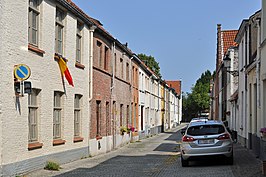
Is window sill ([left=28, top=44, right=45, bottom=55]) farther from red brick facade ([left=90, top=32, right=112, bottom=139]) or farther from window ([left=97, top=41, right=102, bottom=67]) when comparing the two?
window ([left=97, top=41, right=102, bottom=67])

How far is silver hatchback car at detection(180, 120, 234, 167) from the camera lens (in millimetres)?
16578

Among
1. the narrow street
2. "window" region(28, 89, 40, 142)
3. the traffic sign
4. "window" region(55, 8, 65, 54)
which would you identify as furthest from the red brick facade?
the traffic sign

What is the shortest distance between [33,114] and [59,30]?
13.2 feet

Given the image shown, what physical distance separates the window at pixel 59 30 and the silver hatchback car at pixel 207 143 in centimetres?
549

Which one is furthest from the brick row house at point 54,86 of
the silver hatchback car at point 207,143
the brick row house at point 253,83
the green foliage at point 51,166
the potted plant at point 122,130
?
the brick row house at point 253,83

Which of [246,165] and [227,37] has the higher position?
[227,37]

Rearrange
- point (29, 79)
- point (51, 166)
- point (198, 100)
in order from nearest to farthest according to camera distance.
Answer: point (29, 79) → point (51, 166) → point (198, 100)

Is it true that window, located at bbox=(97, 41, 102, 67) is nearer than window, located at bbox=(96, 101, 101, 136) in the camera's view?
No

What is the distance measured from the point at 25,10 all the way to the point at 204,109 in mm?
90681

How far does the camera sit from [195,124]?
17.6m

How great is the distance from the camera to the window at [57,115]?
57.5 ft

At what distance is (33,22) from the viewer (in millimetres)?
15508

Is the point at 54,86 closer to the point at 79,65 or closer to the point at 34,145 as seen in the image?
the point at 34,145

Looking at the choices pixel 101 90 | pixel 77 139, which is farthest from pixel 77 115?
pixel 101 90
